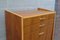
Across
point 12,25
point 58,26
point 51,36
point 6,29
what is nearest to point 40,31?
point 51,36

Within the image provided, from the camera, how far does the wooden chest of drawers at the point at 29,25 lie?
1183 millimetres

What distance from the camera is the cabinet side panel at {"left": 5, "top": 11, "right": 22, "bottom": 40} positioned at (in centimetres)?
121

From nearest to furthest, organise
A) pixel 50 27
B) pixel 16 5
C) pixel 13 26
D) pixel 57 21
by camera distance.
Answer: pixel 13 26, pixel 50 27, pixel 16 5, pixel 57 21

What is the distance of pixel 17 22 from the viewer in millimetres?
1221

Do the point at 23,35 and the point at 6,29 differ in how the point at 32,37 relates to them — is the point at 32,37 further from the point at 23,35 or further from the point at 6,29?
the point at 6,29

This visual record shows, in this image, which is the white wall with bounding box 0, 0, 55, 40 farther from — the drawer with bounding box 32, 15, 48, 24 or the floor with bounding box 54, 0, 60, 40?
the drawer with bounding box 32, 15, 48, 24

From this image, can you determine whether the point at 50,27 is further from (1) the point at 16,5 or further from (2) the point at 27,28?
(1) the point at 16,5

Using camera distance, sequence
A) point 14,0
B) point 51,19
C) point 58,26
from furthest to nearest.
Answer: point 58,26, point 14,0, point 51,19

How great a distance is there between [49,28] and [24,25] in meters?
0.42

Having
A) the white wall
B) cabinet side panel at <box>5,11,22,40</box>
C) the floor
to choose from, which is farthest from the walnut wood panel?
the floor

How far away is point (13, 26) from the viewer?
1.31 m

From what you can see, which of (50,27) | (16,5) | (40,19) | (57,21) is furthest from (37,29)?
(57,21)

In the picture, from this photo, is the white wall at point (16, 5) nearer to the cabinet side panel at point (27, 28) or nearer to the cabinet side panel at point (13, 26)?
the cabinet side panel at point (13, 26)

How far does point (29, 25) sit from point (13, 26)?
215mm
